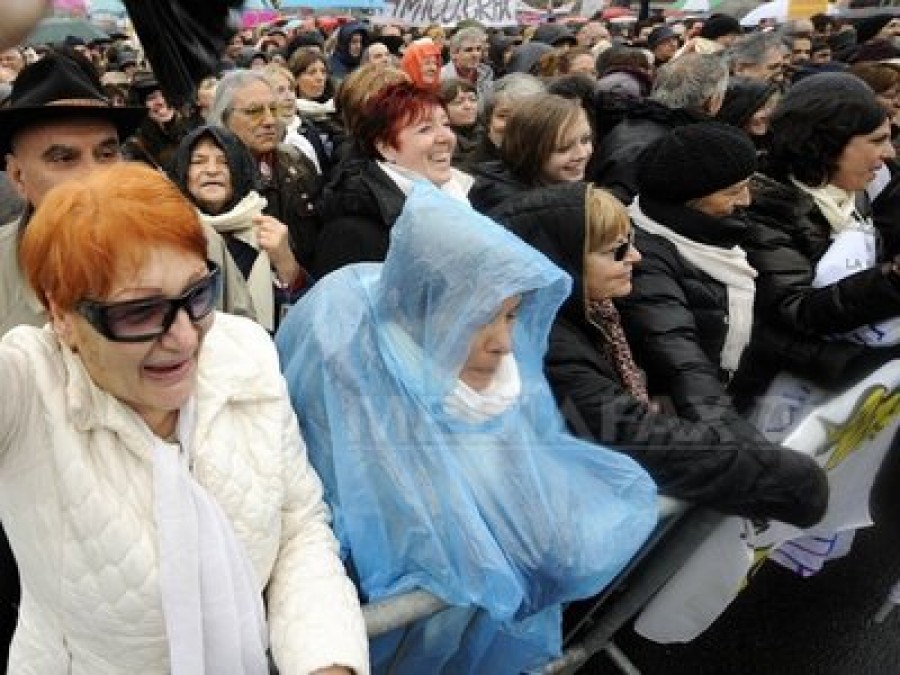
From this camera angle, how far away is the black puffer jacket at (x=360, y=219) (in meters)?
2.89

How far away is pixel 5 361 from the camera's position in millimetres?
→ 1205

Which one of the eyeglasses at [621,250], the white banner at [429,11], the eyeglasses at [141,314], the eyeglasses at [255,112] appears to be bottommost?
the white banner at [429,11]

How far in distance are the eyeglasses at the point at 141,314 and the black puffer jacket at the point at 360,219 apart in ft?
5.23

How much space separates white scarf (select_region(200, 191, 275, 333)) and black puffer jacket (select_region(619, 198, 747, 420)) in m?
1.16

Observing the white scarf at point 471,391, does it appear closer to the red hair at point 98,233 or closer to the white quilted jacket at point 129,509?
the white quilted jacket at point 129,509

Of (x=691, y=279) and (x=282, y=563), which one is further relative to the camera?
(x=691, y=279)

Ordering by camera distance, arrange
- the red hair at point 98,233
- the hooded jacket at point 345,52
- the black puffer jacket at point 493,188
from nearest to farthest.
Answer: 1. the red hair at point 98,233
2. the black puffer jacket at point 493,188
3. the hooded jacket at point 345,52

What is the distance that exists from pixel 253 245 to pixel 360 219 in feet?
1.24

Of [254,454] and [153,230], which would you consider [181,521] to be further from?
[153,230]

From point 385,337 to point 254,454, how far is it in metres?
0.40

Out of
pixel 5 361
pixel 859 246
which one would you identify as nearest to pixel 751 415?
pixel 859 246

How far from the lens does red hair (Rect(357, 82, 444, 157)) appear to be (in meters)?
3.10

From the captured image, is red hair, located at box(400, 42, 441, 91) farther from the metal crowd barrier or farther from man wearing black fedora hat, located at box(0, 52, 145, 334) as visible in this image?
the metal crowd barrier

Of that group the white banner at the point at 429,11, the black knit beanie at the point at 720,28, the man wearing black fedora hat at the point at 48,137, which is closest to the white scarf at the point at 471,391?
the man wearing black fedora hat at the point at 48,137
